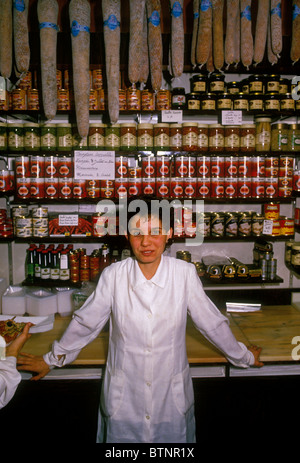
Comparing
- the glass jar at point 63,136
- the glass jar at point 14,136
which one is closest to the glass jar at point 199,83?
the glass jar at point 63,136

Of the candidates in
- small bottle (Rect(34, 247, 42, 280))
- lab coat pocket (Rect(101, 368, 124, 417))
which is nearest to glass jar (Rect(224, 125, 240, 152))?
small bottle (Rect(34, 247, 42, 280))

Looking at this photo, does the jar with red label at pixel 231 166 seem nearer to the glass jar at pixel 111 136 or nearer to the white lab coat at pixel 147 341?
the glass jar at pixel 111 136

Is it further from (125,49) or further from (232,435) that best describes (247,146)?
(232,435)

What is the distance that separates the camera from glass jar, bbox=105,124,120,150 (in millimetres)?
2541

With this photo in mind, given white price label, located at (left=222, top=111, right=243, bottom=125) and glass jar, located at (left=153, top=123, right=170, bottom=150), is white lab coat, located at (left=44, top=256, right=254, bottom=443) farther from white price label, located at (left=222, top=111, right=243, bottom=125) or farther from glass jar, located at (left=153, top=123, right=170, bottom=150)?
white price label, located at (left=222, top=111, right=243, bottom=125)

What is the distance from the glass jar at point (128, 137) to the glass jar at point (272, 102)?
0.93 m

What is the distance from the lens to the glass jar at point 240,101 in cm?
257

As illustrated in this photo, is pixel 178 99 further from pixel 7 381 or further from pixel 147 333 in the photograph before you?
pixel 7 381

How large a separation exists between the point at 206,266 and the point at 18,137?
1645 millimetres

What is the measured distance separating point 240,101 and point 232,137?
25 centimetres

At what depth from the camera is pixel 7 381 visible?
4.70 ft

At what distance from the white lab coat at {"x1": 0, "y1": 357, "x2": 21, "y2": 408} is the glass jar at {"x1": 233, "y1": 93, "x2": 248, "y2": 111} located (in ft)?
6.88

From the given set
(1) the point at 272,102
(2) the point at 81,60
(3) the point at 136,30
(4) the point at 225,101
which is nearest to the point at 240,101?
→ (4) the point at 225,101
